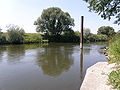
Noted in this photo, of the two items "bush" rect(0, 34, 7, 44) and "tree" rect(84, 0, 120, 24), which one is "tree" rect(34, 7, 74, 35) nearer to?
"bush" rect(0, 34, 7, 44)

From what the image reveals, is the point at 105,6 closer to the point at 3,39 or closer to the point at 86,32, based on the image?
the point at 3,39

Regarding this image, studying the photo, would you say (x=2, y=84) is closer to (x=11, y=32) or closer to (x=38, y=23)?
(x=11, y=32)

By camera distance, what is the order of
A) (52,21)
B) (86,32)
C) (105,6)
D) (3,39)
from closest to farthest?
1. (105,6)
2. (3,39)
3. (52,21)
4. (86,32)

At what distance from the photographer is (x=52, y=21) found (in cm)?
4094

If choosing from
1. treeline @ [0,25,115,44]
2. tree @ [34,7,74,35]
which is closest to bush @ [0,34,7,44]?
treeline @ [0,25,115,44]

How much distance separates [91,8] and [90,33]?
131 feet

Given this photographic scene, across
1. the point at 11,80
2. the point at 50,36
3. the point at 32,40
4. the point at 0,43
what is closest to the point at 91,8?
the point at 11,80

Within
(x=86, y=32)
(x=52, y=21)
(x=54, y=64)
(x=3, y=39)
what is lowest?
(x=54, y=64)

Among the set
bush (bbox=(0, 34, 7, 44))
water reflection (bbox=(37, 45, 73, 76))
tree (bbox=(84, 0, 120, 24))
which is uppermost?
tree (bbox=(84, 0, 120, 24))

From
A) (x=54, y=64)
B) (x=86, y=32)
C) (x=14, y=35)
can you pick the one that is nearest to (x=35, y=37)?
(x=14, y=35)

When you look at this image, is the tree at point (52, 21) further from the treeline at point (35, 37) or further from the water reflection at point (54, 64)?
the water reflection at point (54, 64)

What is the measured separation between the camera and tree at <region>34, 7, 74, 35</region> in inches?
1575

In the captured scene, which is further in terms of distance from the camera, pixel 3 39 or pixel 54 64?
pixel 3 39

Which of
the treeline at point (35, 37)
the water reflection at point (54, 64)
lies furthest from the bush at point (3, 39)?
the water reflection at point (54, 64)
